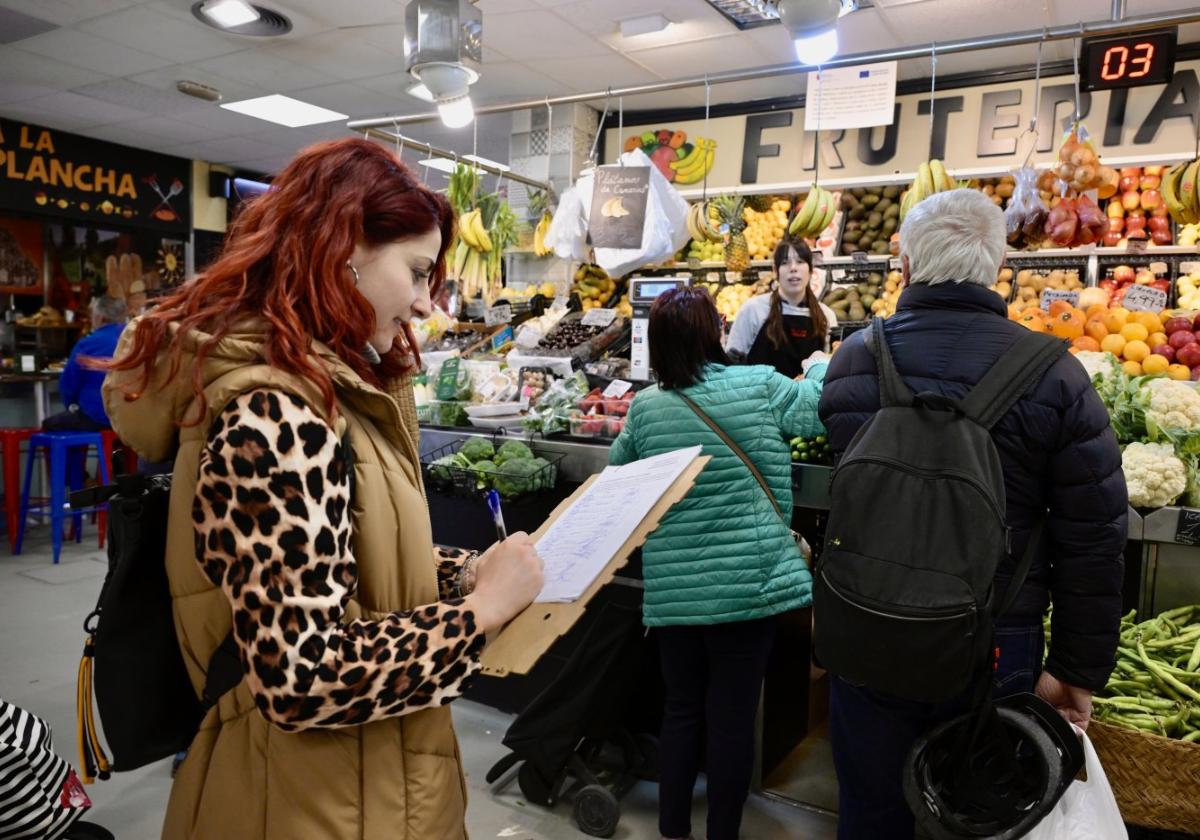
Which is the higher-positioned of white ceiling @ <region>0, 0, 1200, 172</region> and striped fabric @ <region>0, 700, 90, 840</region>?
white ceiling @ <region>0, 0, 1200, 172</region>

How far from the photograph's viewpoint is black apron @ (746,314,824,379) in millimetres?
4543

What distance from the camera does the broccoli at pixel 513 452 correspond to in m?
3.44

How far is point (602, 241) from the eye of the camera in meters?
4.84

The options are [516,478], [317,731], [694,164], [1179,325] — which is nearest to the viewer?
[317,731]

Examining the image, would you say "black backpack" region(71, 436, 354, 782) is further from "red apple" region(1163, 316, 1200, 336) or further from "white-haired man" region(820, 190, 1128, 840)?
"red apple" region(1163, 316, 1200, 336)

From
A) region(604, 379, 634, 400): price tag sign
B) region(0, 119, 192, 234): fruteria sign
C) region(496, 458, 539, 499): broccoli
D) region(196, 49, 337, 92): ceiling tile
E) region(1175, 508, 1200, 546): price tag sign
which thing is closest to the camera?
region(1175, 508, 1200, 546): price tag sign

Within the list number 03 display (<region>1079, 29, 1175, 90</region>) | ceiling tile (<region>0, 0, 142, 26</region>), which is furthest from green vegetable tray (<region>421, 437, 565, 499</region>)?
ceiling tile (<region>0, 0, 142, 26</region>)

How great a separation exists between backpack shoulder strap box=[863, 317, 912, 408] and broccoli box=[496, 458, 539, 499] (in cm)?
164

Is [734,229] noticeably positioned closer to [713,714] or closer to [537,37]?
[537,37]

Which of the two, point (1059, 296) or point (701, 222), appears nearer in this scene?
point (1059, 296)

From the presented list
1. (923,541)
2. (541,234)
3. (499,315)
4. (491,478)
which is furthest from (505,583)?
(541,234)

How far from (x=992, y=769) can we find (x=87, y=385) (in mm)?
6269

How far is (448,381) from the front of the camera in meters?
4.36
